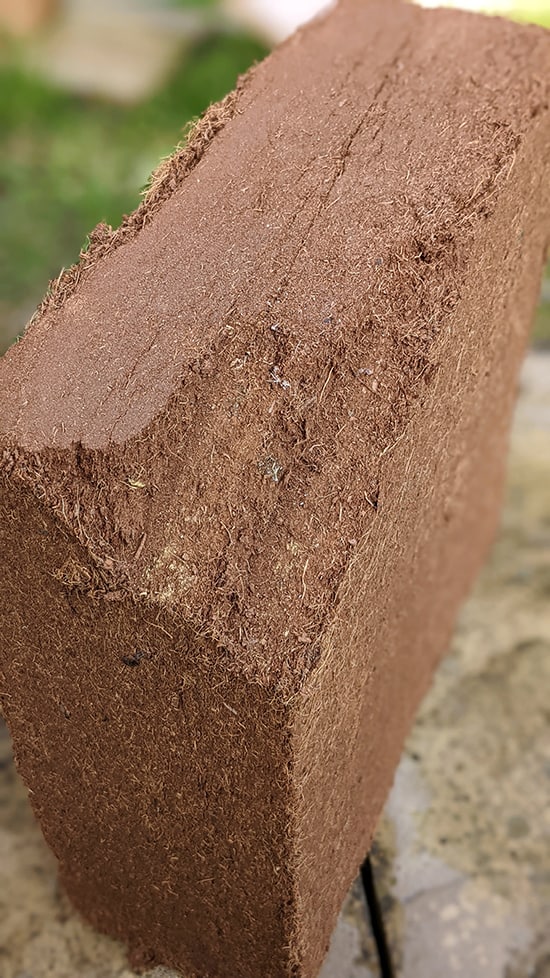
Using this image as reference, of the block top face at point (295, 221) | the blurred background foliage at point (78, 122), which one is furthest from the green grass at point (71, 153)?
the block top face at point (295, 221)

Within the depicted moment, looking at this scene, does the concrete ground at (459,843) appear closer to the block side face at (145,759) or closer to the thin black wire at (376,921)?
the thin black wire at (376,921)

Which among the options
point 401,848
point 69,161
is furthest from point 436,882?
point 69,161

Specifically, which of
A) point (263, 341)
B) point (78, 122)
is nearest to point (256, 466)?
point (263, 341)

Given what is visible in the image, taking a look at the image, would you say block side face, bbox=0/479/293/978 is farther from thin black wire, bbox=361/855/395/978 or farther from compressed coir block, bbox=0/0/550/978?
thin black wire, bbox=361/855/395/978

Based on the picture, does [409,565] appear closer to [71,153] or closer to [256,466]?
[256,466]

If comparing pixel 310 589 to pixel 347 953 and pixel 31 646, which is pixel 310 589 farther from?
pixel 347 953

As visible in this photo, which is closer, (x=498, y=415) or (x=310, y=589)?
(x=310, y=589)
